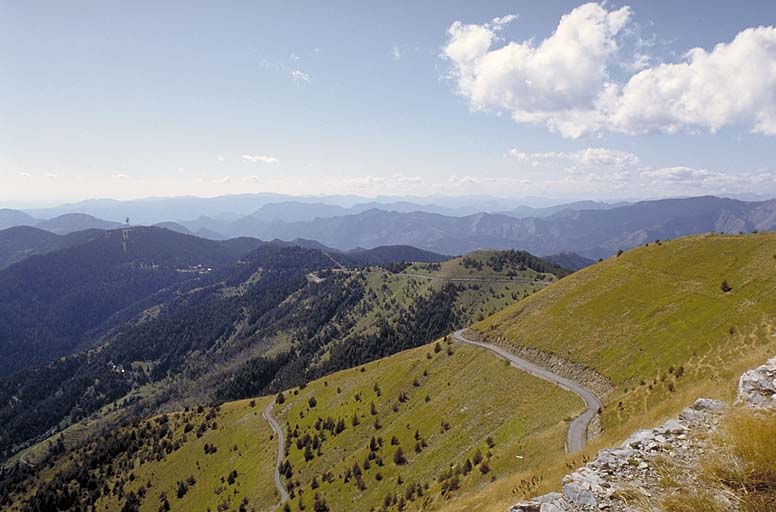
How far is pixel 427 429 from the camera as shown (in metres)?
64.9

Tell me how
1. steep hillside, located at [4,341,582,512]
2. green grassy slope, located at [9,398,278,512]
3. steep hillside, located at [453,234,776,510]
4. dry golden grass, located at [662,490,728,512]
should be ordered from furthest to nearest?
green grassy slope, located at [9,398,278,512] < steep hillside, located at [4,341,582,512] < steep hillside, located at [453,234,776,510] < dry golden grass, located at [662,490,728,512]

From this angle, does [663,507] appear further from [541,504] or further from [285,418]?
[285,418]

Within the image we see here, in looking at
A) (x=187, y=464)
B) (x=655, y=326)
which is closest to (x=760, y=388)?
(x=655, y=326)

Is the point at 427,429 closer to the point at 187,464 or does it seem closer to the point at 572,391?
the point at 572,391

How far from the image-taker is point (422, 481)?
52125 millimetres

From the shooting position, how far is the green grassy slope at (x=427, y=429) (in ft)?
148

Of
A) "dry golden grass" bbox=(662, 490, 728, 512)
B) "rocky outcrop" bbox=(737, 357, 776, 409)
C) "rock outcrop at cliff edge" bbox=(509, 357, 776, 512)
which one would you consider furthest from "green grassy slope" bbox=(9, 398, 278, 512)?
"dry golden grass" bbox=(662, 490, 728, 512)

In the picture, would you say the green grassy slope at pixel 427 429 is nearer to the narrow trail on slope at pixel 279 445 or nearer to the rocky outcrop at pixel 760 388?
the narrow trail on slope at pixel 279 445

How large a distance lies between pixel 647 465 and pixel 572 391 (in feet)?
134

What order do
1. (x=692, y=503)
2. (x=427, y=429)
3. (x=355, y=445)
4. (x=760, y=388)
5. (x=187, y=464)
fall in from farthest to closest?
(x=187, y=464) < (x=355, y=445) < (x=427, y=429) < (x=760, y=388) < (x=692, y=503)

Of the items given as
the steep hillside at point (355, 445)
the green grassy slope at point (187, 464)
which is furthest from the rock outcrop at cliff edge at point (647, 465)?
the green grassy slope at point (187, 464)

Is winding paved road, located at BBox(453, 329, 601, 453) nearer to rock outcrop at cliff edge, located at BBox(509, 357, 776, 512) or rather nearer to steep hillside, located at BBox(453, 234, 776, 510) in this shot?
steep hillside, located at BBox(453, 234, 776, 510)

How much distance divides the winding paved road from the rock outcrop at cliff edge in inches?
827

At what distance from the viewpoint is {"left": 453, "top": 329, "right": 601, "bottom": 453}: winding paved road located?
4025 centimetres
